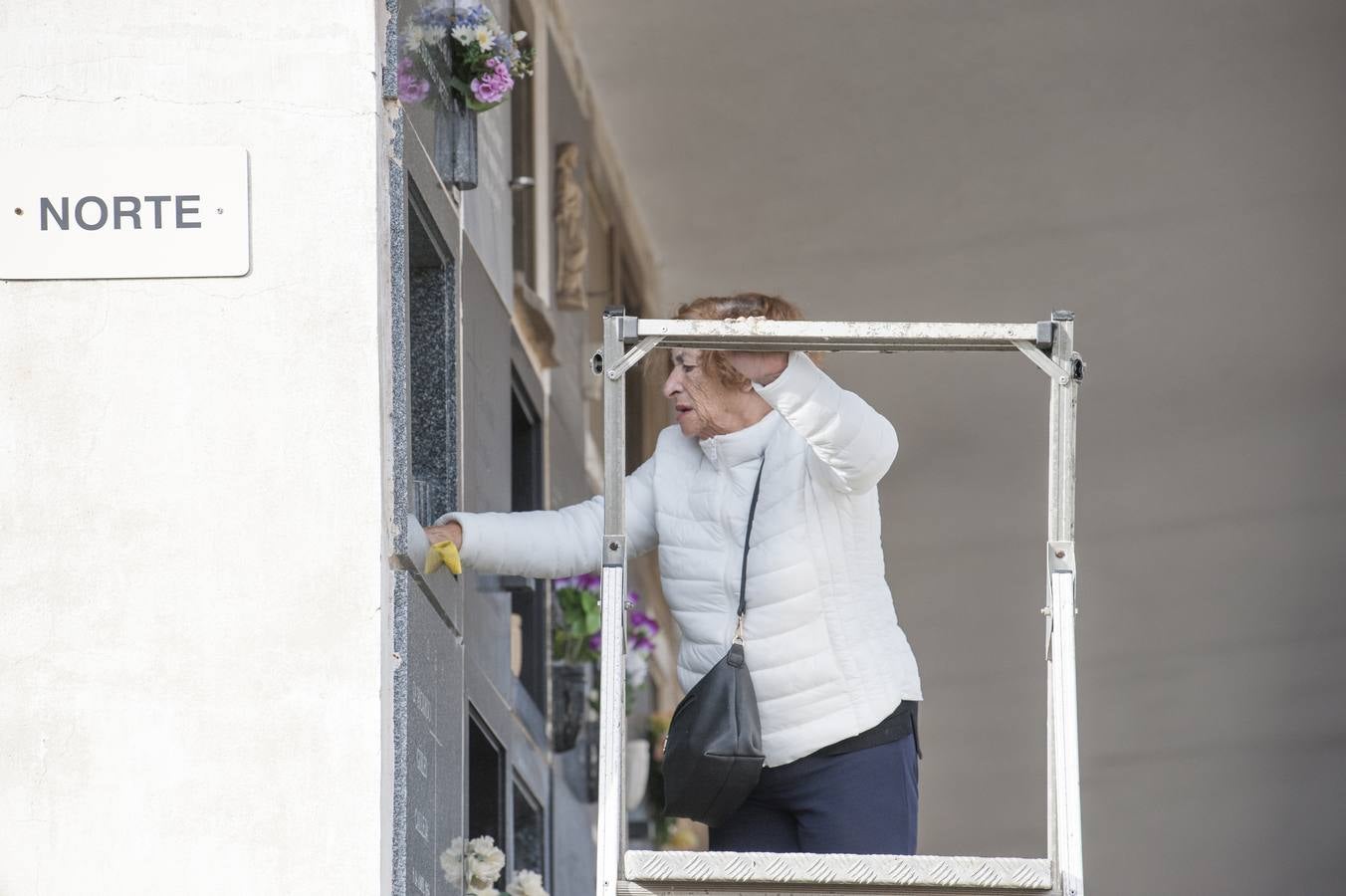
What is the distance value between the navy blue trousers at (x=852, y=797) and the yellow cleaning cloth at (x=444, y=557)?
2.20ft

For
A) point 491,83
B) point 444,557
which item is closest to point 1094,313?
point 491,83

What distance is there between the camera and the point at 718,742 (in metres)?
3.45

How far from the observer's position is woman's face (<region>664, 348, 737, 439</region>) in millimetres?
3682

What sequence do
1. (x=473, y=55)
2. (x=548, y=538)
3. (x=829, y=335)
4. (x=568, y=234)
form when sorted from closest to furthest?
(x=829, y=335)
(x=548, y=538)
(x=473, y=55)
(x=568, y=234)

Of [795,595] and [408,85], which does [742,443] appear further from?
[408,85]

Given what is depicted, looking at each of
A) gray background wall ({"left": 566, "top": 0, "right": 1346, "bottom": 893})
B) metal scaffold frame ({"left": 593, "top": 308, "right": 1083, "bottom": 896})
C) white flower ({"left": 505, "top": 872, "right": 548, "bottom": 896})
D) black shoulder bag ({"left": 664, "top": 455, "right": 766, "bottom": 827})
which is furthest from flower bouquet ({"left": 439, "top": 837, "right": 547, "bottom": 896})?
gray background wall ({"left": 566, "top": 0, "right": 1346, "bottom": 893})

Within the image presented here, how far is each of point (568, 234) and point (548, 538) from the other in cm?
326

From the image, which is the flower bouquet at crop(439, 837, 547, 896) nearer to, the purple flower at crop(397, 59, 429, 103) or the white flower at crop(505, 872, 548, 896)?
the white flower at crop(505, 872, 548, 896)

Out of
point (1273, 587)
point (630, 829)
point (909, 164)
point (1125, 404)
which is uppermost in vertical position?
point (909, 164)

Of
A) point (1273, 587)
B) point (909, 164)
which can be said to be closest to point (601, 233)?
point (909, 164)

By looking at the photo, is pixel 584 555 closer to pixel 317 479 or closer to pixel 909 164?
pixel 317 479

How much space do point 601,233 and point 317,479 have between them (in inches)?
208

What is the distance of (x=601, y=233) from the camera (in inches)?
341

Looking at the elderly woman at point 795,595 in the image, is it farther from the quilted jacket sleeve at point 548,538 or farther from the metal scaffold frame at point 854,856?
the metal scaffold frame at point 854,856
